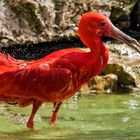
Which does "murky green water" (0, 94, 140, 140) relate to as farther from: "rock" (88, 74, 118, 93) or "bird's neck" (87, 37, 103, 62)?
"bird's neck" (87, 37, 103, 62)

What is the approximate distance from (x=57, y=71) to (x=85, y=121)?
3.29ft

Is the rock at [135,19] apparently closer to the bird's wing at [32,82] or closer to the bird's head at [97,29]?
the bird's head at [97,29]

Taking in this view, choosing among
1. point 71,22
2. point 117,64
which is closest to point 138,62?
point 117,64

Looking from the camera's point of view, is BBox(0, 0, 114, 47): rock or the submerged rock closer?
the submerged rock

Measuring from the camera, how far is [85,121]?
661cm

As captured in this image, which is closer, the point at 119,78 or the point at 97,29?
the point at 97,29

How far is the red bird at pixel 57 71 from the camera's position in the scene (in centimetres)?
582

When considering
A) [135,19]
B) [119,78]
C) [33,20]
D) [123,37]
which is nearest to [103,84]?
[119,78]

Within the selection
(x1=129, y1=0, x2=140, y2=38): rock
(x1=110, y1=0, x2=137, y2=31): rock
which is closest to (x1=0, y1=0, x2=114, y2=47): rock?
(x1=110, y1=0, x2=137, y2=31): rock

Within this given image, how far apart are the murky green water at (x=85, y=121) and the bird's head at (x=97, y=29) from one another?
873 mm

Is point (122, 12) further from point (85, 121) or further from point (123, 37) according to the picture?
point (123, 37)

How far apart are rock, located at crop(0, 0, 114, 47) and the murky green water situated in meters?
1.86

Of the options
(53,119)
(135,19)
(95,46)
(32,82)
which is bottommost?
(135,19)

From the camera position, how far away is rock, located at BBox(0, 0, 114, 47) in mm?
9414
